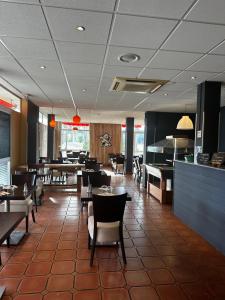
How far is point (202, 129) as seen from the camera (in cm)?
429

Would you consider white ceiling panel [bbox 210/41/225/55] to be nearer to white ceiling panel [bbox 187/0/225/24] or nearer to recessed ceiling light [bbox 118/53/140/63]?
white ceiling panel [bbox 187/0/225/24]

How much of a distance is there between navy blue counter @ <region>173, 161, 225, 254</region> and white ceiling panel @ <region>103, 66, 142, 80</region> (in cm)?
192

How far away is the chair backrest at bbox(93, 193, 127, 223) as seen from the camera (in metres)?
2.70


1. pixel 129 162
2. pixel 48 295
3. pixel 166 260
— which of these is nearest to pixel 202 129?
pixel 166 260

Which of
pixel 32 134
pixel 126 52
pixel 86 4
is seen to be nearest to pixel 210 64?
pixel 126 52

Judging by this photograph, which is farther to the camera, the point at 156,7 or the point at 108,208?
the point at 108,208

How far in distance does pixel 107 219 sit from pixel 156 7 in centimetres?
233

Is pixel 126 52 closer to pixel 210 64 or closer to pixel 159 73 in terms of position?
pixel 159 73

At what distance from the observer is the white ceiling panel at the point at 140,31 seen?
2207 millimetres

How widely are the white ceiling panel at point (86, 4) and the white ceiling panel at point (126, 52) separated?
827mm

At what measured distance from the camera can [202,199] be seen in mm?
3656

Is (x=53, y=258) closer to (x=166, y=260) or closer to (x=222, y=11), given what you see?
(x=166, y=260)

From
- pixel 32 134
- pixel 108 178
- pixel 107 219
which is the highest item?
pixel 32 134

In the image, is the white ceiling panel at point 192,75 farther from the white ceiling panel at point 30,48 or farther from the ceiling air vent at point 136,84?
the white ceiling panel at point 30,48
